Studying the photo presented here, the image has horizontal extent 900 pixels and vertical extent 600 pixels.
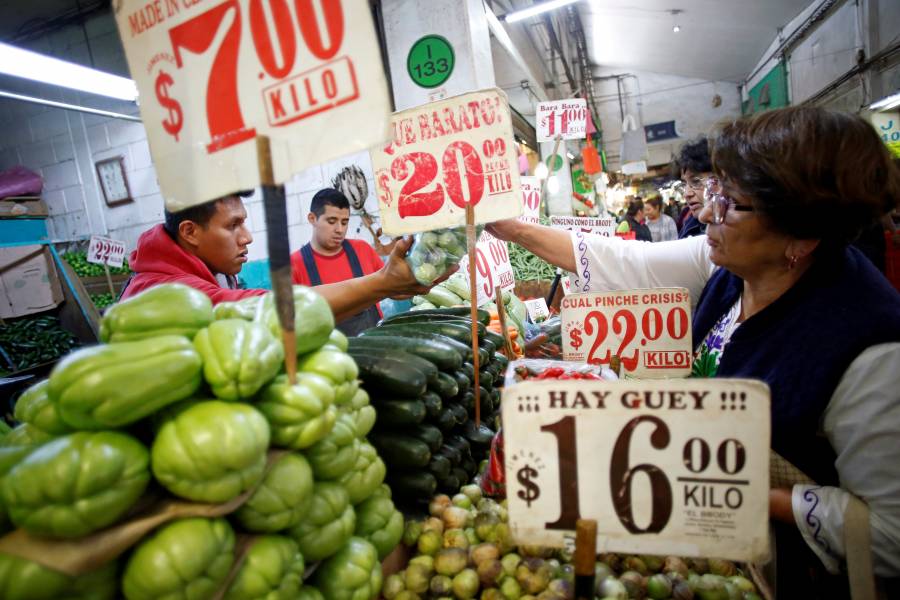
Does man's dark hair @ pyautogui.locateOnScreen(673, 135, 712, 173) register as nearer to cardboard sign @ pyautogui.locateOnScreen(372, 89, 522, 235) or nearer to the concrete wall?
cardboard sign @ pyautogui.locateOnScreen(372, 89, 522, 235)

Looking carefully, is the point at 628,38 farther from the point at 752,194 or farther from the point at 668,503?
the point at 668,503

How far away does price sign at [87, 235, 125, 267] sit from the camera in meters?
7.20

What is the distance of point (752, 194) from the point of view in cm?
155

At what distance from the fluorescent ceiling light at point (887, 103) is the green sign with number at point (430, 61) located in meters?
6.69

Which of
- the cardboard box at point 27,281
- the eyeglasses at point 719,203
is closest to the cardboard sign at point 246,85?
the eyeglasses at point 719,203

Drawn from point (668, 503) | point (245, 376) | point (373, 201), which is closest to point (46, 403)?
point (245, 376)

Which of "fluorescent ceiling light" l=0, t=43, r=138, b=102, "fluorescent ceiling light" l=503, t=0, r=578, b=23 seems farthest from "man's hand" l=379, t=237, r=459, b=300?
"fluorescent ceiling light" l=503, t=0, r=578, b=23

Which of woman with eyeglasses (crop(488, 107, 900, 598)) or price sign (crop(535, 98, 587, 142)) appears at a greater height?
price sign (crop(535, 98, 587, 142))

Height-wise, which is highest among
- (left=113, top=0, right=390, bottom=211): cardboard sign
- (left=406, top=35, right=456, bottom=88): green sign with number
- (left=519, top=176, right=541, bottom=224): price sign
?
(left=406, top=35, right=456, bottom=88): green sign with number

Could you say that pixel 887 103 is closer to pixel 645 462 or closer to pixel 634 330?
pixel 634 330

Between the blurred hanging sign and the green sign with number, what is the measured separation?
17089 mm

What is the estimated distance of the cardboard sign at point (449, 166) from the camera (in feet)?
6.61

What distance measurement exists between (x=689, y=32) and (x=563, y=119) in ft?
32.5

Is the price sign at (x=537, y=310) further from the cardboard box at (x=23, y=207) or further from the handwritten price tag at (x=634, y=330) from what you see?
the cardboard box at (x=23, y=207)
